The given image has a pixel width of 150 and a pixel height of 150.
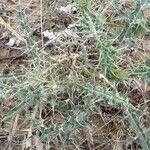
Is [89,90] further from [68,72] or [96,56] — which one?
[96,56]

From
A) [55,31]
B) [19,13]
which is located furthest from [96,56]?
[19,13]

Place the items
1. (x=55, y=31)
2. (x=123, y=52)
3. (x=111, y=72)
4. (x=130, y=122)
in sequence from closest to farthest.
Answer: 1. (x=130, y=122)
2. (x=111, y=72)
3. (x=123, y=52)
4. (x=55, y=31)

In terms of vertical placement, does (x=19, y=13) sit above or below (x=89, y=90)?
above

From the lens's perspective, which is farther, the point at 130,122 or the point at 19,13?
the point at 19,13

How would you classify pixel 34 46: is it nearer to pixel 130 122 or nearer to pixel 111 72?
pixel 111 72

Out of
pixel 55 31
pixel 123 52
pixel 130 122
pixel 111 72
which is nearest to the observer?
pixel 130 122

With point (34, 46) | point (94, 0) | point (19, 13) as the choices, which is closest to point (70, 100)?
point (34, 46)

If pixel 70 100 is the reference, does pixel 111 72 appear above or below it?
above

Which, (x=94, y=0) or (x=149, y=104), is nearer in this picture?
(x=149, y=104)

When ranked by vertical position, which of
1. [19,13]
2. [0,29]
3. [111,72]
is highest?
[19,13]
